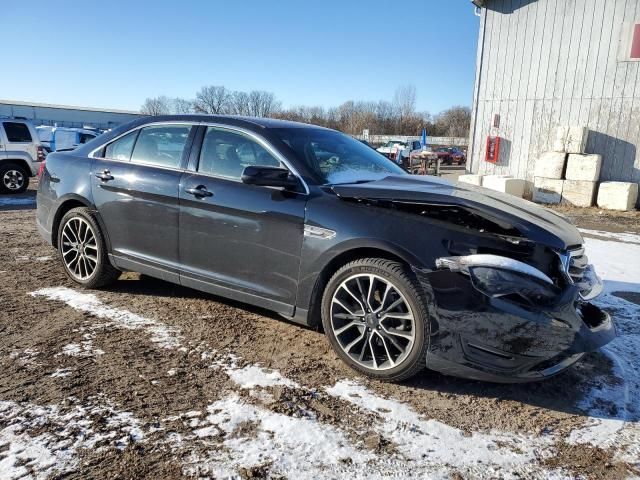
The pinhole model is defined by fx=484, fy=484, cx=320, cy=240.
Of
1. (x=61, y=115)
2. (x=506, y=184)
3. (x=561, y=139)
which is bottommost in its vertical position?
(x=506, y=184)

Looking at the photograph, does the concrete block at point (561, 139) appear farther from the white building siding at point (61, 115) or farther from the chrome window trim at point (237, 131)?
the white building siding at point (61, 115)

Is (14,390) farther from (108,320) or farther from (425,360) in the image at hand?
(425,360)

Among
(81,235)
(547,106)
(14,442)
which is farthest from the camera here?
(547,106)

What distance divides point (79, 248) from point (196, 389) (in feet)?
7.82

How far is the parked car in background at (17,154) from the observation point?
11.5 metres

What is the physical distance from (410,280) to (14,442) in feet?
7.08

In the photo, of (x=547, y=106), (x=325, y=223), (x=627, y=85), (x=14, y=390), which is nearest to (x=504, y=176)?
(x=547, y=106)

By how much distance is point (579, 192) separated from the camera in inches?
472

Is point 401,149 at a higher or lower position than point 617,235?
higher

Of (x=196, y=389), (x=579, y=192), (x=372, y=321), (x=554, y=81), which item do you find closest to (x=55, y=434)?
(x=196, y=389)

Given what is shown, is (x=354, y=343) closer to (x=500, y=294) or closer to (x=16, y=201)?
(x=500, y=294)

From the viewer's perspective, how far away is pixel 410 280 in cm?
283

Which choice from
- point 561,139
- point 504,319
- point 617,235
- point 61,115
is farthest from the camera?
point 61,115

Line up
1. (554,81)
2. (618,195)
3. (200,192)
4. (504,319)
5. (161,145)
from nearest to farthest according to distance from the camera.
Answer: (504,319) < (200,192) < (161,145) < (618,195) < (554,81)
